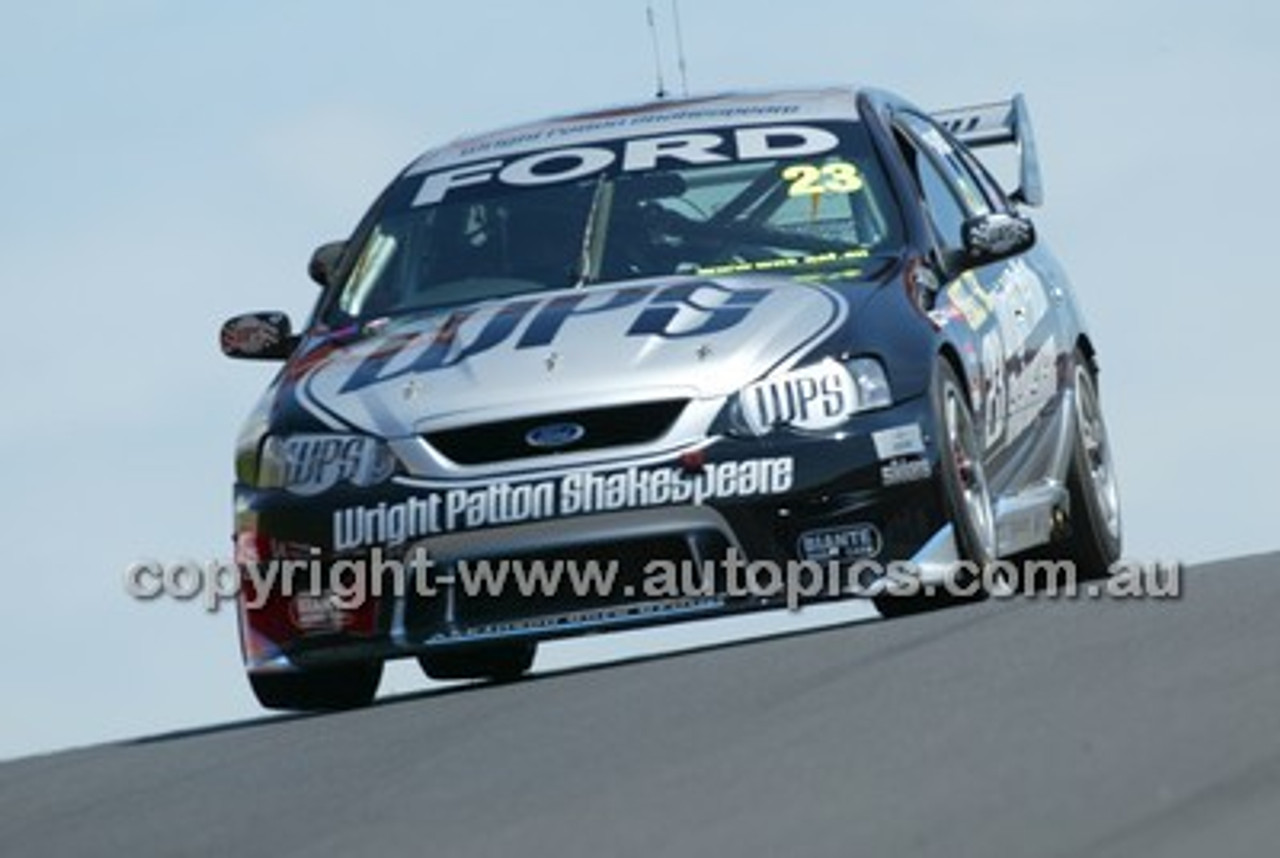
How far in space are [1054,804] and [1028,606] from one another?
368cm

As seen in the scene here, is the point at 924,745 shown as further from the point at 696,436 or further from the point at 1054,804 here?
the point at 696,436

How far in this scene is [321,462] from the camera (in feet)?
34.7

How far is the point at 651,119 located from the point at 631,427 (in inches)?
82.5

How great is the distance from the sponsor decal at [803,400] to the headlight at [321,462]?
3.05ft

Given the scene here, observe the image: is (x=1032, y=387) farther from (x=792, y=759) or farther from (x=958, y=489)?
(x=792, y=759)

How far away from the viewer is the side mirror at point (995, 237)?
1158 centimetres

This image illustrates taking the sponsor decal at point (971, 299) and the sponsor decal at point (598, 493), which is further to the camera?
the sponsor decal at point (971, 299)

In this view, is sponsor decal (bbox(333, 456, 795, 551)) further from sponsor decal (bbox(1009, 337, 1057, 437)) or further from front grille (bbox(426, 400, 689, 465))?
sponsor decal (bbox(1009, 337, 1057, 437))

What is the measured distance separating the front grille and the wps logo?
23cm

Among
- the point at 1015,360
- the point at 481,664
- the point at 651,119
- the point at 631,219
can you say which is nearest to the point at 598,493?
the point at 631,219

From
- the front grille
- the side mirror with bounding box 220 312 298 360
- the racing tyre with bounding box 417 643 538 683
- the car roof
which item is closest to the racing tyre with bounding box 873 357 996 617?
the front grille

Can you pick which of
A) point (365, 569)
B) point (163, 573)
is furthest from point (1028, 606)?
point (163, 573)

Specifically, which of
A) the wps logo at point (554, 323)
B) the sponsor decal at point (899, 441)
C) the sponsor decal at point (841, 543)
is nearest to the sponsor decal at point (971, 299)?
the wps logo at point (554, 323)

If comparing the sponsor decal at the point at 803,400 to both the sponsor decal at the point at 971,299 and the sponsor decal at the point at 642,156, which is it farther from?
the sponsor decal at the point at 642,156
